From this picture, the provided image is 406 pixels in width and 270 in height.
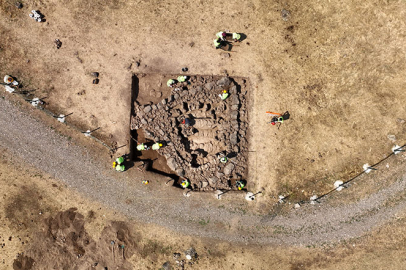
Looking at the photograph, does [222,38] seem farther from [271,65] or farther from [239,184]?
[239,184]

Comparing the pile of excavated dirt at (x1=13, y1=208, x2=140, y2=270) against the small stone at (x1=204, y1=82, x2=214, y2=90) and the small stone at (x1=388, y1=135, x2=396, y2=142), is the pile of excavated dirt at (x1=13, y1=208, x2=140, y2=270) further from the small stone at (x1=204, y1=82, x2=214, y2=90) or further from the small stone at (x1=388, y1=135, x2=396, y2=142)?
the small stone at (x1=388, y1=135, x2=396, y2=142)

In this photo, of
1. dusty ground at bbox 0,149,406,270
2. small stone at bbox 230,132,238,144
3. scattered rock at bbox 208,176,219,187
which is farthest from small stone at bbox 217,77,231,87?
dusty ground at bbox 0,149,406,270

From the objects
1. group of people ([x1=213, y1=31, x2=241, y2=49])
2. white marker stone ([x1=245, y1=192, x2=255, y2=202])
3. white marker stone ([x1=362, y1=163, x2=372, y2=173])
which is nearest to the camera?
group of people ([x1=213, y1=31, x2=241, y2=49])

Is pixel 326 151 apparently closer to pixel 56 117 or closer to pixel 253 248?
pixel 253 248

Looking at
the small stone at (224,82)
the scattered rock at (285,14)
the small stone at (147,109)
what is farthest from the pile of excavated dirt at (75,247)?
the scattered rock at (285,14)

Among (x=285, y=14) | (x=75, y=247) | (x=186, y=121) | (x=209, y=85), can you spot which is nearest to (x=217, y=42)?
(x=209, y=85)

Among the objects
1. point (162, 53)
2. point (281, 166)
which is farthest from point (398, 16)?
point (162, 53)
